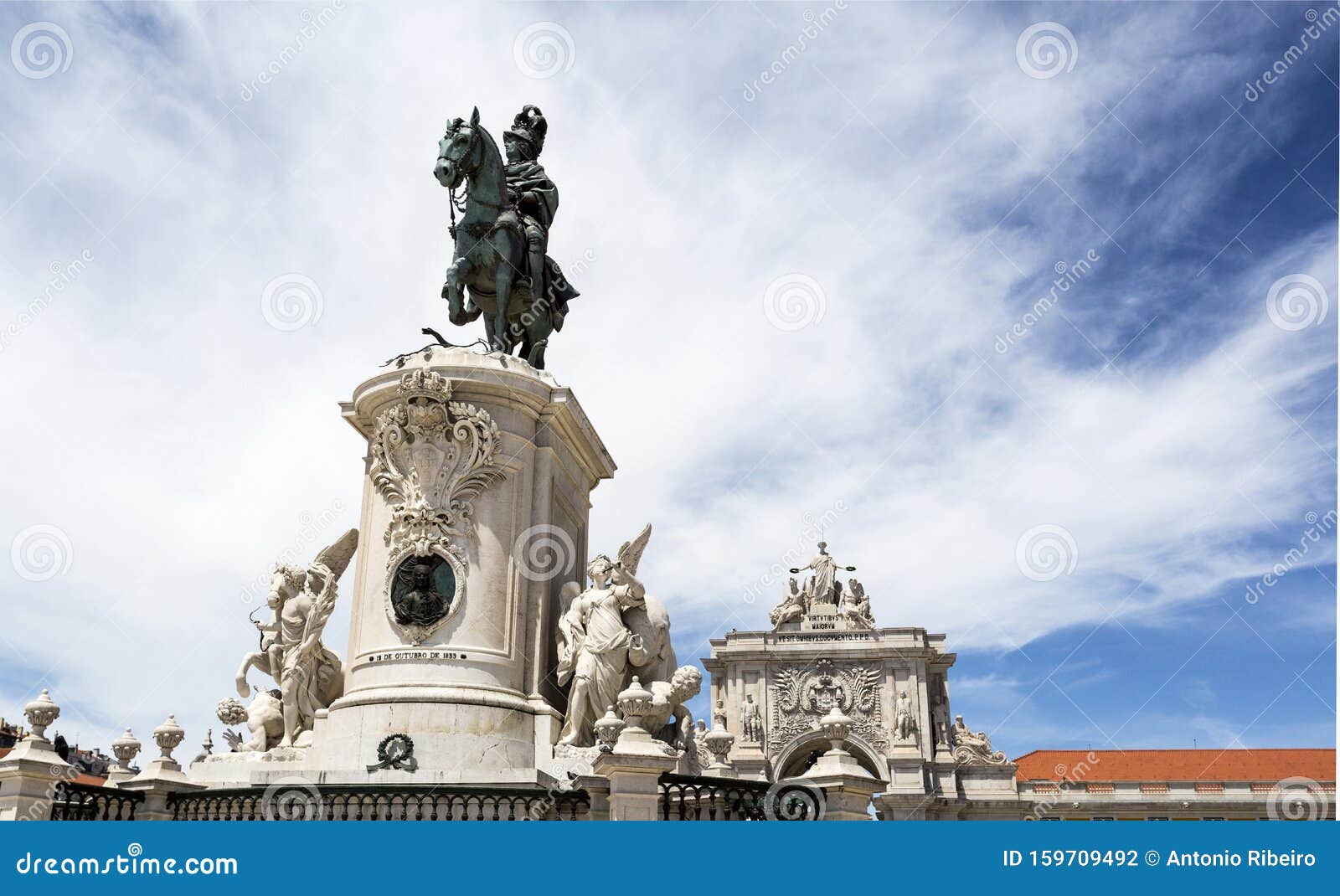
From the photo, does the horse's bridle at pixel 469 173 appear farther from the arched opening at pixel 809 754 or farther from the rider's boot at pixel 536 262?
the arched opening at pixel 809 754

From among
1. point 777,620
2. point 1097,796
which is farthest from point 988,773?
point 777,620

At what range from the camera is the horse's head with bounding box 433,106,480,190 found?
1509 centimetres

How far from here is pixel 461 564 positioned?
13.8m

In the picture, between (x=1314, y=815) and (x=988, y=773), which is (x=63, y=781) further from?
(x=988, y=773)

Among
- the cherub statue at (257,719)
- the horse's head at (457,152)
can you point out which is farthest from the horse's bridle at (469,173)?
the cherub statue at (257,719)

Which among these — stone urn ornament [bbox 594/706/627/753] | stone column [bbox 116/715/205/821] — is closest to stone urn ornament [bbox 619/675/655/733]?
stone urn ornament [bbox 594/706/627/753]

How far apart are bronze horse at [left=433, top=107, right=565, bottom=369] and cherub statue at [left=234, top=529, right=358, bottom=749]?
3710 millimetres

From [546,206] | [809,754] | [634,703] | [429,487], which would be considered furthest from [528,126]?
[809,754]

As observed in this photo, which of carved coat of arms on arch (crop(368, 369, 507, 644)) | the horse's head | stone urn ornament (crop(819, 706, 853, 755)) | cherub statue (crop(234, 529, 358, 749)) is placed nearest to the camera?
stone urn ornament (crop(819, 706, 853, 755))

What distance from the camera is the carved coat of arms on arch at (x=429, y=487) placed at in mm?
13703

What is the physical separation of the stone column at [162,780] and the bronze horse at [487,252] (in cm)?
593

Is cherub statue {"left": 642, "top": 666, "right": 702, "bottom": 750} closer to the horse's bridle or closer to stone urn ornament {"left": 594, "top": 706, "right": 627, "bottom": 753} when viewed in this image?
stone urn ornament {"left": 594, "top": 706, "right": 627, "bottom": 753}

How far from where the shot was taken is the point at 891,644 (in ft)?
218

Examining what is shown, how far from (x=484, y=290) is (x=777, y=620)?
5542cm
